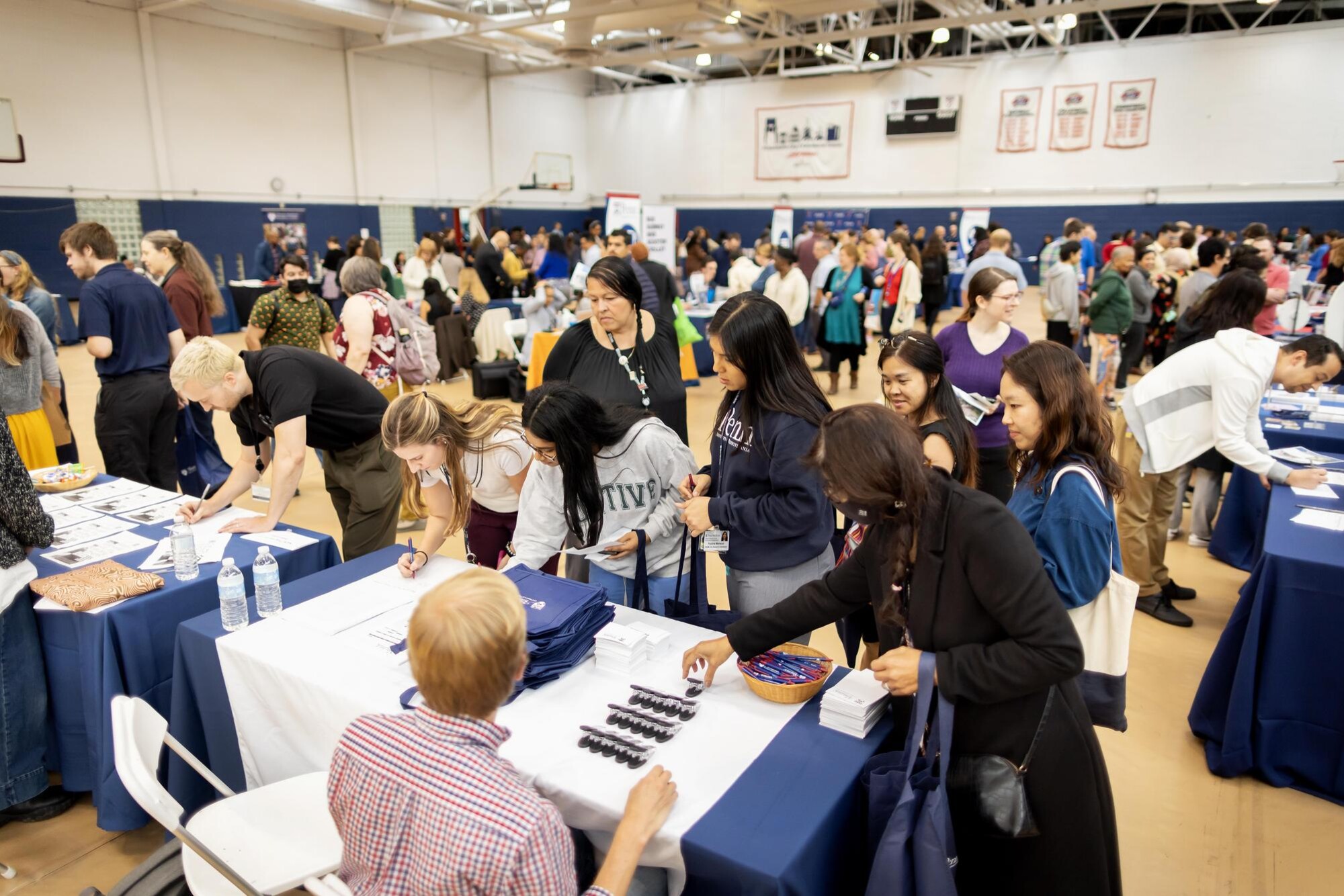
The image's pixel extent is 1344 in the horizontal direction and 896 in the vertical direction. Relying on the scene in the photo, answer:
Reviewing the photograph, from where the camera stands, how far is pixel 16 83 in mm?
9875

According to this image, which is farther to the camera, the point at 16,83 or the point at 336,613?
the point at 16,83

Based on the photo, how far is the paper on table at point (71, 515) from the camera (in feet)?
9.18

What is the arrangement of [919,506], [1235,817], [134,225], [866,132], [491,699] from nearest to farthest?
[491,699], [919,506], [1235,817], [134,225], [866,132]

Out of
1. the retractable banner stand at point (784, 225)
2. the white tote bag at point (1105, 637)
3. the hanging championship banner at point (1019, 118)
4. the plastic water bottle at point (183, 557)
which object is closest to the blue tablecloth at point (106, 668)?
the plastic water bottle at point (183, 557)

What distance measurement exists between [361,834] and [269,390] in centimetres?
179

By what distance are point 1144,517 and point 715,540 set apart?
2.38 metres

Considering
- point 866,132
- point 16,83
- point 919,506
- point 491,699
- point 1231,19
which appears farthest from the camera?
point 866,132

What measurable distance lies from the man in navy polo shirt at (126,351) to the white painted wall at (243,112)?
8.71m

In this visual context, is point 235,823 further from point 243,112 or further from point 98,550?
point 243,112

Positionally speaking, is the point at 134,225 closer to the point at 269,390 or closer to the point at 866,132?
the point at 269,390

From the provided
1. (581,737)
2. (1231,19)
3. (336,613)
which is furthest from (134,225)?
(1231,19)

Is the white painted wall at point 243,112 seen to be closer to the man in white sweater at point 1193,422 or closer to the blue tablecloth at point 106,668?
the blue tablecloth at point 106,668

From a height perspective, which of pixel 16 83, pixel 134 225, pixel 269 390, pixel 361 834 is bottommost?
pixel 361 834

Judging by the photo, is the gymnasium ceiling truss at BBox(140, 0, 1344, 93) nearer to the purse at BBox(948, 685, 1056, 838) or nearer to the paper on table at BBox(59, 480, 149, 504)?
the paper on table at BBox(59, 480, 149, 504)
